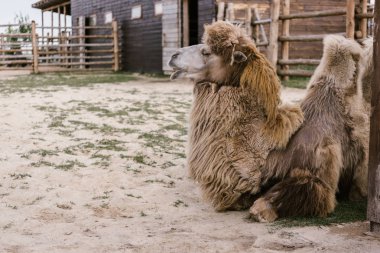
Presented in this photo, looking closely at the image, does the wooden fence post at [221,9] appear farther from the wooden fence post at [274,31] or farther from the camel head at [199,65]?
the camel head at [199,65]

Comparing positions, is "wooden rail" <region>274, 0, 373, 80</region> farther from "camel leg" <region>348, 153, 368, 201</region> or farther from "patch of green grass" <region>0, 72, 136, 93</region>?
"camel leg" <region>348, 153, 368, 201</region>

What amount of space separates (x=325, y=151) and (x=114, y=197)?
161cm

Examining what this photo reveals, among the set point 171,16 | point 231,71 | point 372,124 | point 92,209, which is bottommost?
point 92,209

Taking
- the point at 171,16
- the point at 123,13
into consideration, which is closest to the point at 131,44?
the point at 123,13

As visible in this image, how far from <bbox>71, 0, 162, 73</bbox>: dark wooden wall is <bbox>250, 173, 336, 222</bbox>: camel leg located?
52.5 feet

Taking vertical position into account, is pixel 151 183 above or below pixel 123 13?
below

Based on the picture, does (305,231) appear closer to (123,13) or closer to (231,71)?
(231,71)

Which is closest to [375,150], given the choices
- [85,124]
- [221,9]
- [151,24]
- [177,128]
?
[177,128]

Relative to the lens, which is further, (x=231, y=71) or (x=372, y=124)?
(x=231, y=71)

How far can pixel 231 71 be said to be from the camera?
3.63m

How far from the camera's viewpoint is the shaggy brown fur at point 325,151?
3393 mm

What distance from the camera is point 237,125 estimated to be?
3584mm

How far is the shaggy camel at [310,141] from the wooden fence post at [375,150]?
0.40 metres

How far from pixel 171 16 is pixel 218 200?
14.8m
